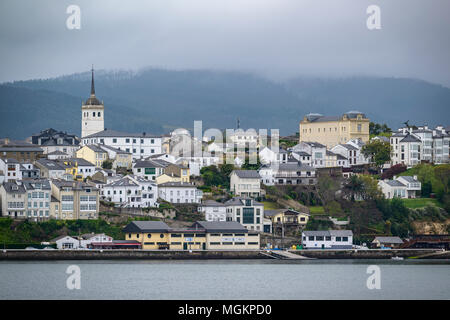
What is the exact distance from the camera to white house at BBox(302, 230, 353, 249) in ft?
264

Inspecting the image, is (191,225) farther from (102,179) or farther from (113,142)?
(113,142)

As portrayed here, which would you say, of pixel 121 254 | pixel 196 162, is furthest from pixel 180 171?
pixel 121 254

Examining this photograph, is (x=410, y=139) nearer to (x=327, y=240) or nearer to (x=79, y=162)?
(x=327, y=240)

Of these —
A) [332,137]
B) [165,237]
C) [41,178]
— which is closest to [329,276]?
[165,237]

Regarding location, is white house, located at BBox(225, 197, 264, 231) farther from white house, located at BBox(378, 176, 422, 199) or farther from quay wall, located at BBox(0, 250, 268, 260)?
white house, located at BBox(378, 176, 422, 199)

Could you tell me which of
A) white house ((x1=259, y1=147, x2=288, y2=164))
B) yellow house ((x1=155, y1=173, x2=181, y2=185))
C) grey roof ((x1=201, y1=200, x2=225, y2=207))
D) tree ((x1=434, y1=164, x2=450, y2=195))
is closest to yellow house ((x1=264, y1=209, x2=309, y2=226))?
grey roof ((x1=201, y1=200, x2=225, y2=207))

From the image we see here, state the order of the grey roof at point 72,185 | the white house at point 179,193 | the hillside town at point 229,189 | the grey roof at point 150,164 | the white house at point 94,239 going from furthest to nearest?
the grey roof at point 150,164 → the white house at point 179,193 → the grey roof at point 72,185 → the hillside town at point 229,189 → the white house at point 94,239

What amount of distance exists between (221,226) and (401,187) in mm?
21731

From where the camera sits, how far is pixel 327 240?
264 ft

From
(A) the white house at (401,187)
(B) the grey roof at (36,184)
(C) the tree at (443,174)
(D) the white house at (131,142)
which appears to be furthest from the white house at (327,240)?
(D) the white house at (131,142)

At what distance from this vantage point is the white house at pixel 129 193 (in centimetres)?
8275

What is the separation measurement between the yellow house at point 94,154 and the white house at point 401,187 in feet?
78.0

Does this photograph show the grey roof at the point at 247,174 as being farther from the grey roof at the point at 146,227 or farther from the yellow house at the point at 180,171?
the grey roof at the point at 146,227
